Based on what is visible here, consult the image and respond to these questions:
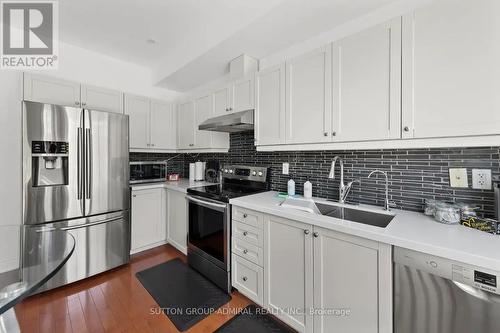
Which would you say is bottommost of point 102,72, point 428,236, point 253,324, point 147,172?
point 253,324

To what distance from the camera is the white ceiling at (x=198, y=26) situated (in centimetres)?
174

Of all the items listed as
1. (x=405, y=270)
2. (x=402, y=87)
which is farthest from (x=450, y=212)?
(x=402, y=87)

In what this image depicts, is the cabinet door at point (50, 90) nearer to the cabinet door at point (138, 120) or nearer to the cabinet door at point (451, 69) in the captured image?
the cabinet door at point (138, 120)

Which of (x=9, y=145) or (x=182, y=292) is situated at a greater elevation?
(x=9, y=145)

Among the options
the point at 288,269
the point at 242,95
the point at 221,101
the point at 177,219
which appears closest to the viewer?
the point at 288,269

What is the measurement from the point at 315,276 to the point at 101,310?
6.07 ft

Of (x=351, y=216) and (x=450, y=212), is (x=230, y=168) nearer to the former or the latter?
(x=351, y=216)

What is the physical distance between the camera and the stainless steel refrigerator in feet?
6.26

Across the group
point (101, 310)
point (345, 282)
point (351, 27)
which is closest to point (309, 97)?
point (351, 27)

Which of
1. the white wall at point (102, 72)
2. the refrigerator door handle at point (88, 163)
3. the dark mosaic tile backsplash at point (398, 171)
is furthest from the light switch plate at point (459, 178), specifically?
the white wall at point (102, 72)

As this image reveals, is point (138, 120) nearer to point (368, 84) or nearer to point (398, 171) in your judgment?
point (368, 84)

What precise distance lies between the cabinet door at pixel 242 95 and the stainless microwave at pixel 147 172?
1576mm

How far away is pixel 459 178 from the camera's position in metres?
1.36

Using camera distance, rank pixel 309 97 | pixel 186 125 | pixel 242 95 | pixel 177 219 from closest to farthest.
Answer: pixel 309 97
pixel 242 95
pixel 177 219
pixel 186 125
